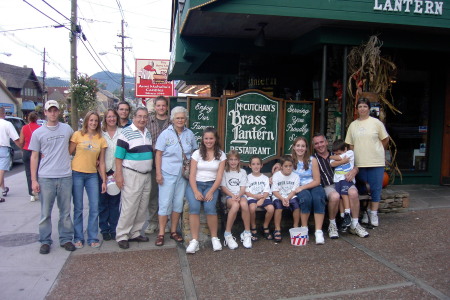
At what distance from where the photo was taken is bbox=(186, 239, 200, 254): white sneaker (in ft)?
14.8

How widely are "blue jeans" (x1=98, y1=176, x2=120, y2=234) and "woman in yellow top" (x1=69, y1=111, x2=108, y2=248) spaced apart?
23cm

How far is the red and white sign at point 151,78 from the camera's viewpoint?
1803 cm

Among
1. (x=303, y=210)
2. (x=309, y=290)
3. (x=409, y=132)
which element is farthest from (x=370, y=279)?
(x=409, y=132)

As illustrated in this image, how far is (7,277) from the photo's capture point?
12.9 ft

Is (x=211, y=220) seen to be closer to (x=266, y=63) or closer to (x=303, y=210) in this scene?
(x=303, y=210)

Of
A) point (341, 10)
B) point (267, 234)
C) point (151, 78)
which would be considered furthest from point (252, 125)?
point (151, 78)

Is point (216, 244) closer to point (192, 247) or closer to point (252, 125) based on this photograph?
point (192, 247)

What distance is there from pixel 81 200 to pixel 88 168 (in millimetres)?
419

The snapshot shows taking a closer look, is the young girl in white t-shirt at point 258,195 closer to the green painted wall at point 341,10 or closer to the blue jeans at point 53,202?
the green painted wall at point 341,10

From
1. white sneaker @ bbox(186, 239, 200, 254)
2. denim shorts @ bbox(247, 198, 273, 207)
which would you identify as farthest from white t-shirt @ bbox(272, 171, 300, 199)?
white sneaker @ bbox(186, 239, 200, 254)

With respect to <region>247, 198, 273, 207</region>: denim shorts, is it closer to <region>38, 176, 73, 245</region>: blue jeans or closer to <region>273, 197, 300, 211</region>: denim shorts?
<region>273, 197, 300, 211</region>: denim shorts

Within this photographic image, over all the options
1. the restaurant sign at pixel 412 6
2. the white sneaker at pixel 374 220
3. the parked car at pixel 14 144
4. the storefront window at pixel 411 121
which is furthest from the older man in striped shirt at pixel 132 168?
the parked car at pixel 14 144

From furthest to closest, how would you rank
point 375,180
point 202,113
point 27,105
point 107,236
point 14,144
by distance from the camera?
point 27,105
point 14,144
point 202,113
point 375,180
point 107,236

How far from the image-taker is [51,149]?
4.49 m
